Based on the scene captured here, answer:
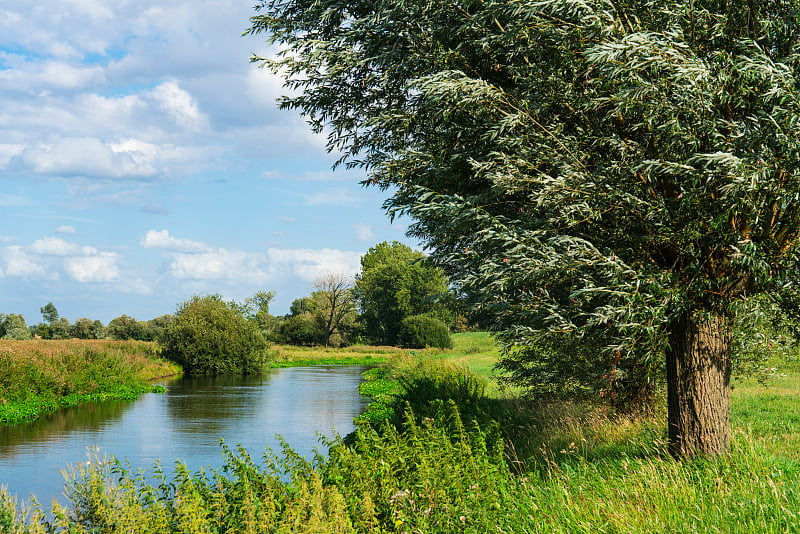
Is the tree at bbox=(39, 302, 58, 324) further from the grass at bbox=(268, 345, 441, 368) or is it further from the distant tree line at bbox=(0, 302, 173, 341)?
the grass at bbox=(268, 345, 441, 368)

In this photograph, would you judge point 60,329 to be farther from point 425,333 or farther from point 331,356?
point 425,333

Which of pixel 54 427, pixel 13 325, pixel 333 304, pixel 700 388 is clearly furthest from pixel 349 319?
pixel 700 388

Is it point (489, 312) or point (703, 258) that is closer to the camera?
point (703, 258)

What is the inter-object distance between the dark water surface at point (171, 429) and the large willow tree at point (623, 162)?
650 centimetres

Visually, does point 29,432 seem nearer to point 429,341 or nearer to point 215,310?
point 215,310

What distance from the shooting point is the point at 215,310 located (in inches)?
1688

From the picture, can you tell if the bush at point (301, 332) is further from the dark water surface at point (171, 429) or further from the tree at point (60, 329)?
the dark water surface at point (171, 429)

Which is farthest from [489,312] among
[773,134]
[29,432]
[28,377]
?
[28,377]

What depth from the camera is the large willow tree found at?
6.53 metres

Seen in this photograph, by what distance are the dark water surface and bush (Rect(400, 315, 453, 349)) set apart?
3750cm

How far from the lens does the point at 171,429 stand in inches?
742

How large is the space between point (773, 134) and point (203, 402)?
24118 millimetres

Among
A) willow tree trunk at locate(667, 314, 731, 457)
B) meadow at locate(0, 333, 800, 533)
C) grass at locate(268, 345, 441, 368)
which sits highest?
willow tree trunk at locate(667, 314, 731, 457)

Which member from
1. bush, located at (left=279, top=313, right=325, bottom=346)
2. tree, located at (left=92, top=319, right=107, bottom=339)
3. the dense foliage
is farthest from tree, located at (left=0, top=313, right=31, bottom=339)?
the dense foliage
